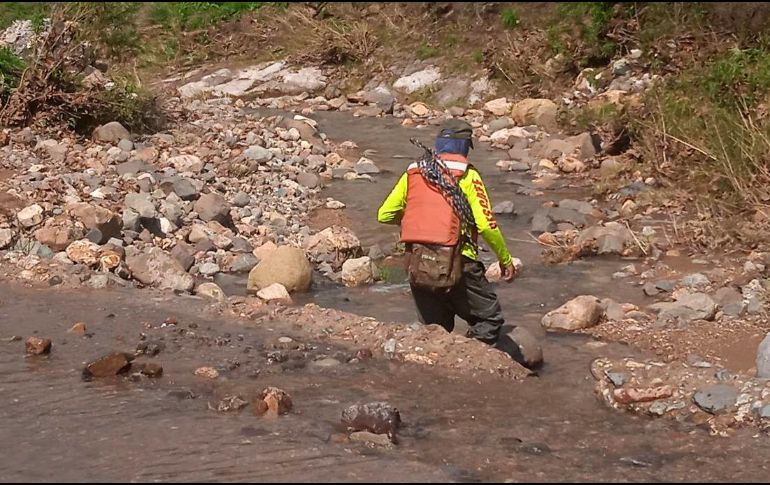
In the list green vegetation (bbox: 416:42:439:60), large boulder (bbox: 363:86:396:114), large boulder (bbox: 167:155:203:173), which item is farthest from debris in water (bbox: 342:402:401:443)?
green vegetation (bbox: 416:42:439:60)

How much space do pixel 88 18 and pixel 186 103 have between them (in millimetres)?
2212

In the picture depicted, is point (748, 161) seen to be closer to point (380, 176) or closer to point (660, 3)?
point (380, 176)

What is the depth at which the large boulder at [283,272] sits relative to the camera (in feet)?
24.5

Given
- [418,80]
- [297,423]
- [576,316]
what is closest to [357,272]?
[576,316]

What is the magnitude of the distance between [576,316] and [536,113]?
789 cm

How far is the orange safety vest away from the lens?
5.07 metres

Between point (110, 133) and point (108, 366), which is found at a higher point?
point (108, 366)

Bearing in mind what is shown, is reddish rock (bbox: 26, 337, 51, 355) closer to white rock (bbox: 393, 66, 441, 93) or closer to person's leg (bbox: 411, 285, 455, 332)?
person's leg (bbox: 411, 285, 455, 332)

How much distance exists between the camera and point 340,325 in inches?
238

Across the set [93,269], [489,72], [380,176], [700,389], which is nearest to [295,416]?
[700,389]

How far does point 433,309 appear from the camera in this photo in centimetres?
560

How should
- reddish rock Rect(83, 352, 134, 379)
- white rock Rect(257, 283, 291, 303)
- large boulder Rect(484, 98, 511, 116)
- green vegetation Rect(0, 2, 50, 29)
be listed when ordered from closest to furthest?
1. reddish rock Rect(83, 352, 134, 379)
2. white rock Rect(257, 283, 291, 303)
3. green vegetation Rect(0, 2, 50, 29)
4. large boulder Rect(484, 98, 511, 116)

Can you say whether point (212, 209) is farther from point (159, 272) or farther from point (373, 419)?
point (373, 419)

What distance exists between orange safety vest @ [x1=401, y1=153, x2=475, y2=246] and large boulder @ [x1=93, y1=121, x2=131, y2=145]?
21.5ft
